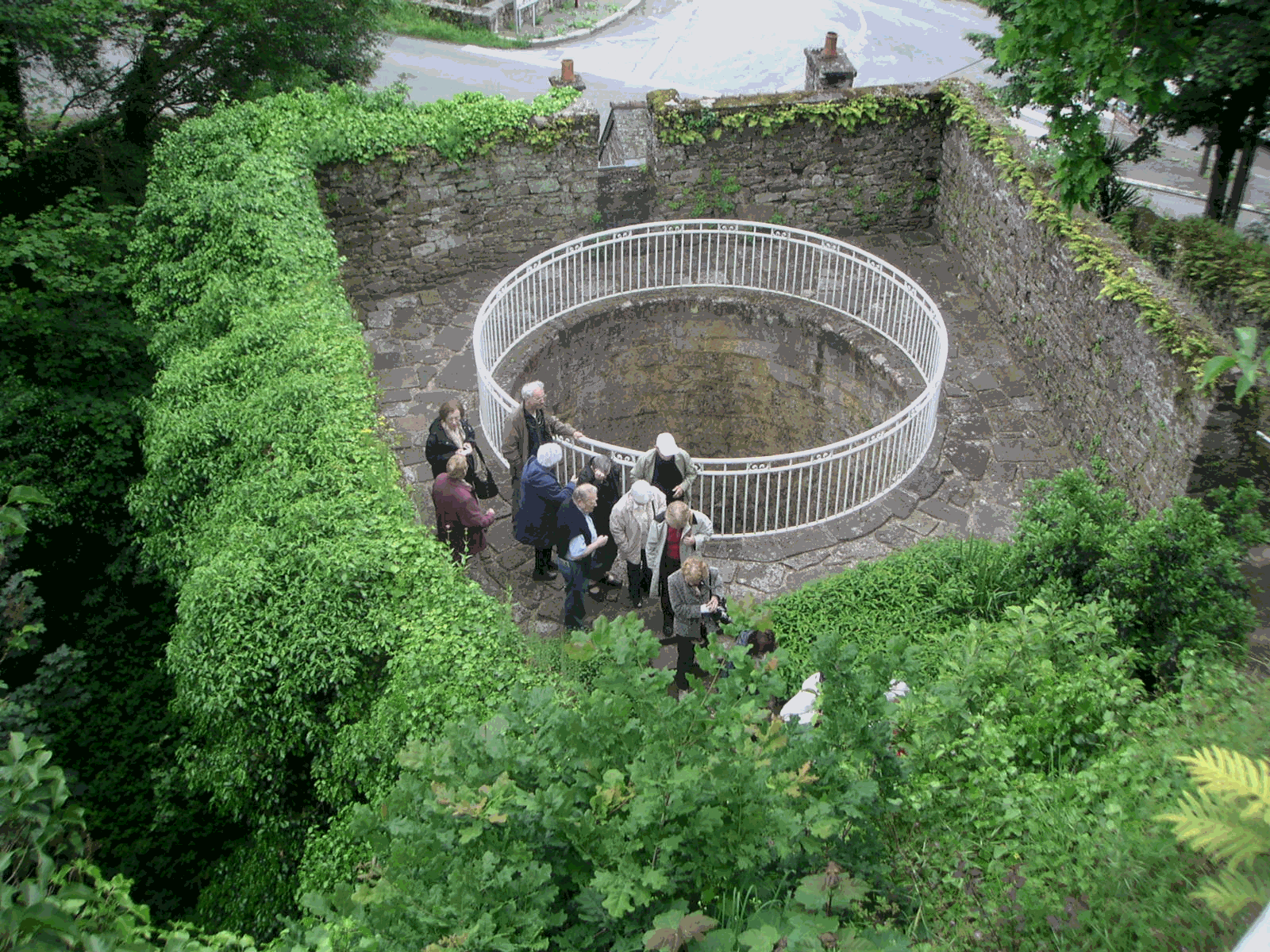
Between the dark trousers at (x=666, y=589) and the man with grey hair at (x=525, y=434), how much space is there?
1322 mm

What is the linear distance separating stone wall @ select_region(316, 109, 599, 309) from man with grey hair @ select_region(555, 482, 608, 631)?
16.8 feet

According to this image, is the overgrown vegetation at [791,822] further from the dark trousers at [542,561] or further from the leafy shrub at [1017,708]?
the dark trousers at [542,561]

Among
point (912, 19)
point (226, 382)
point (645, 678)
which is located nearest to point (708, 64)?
point (912, 19)


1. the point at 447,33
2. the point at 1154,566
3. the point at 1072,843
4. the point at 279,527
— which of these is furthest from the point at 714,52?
the point at 1072,843

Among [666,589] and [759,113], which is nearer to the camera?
[666,589]

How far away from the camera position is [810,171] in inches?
473

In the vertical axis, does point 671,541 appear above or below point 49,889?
below

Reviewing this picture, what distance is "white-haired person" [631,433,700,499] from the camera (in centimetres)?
790

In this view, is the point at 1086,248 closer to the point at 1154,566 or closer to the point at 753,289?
the point at 1154,566

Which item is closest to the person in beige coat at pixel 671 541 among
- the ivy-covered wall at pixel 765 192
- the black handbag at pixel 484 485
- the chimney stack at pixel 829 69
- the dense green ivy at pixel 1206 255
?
the black handbag at pixel 484 485

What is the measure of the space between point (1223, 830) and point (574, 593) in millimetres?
4978

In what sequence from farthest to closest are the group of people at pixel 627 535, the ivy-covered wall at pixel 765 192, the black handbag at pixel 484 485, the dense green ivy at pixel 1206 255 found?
1. the ivy-covered wall at pixel 765 192
2. the dense green ivy at pixel 1206 255
3. the black handbag at pixel 484 485
4. the group of people at pixel 627 535

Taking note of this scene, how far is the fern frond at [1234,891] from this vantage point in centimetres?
285

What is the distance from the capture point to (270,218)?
30.5 feet
